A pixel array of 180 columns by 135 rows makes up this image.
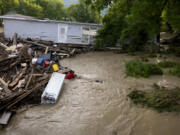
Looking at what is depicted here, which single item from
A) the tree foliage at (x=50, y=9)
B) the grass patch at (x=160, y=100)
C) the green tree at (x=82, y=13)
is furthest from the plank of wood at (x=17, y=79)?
the green tree at (x=82, y=13)

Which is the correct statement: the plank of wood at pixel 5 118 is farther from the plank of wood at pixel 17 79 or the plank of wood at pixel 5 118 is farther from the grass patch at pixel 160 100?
the grass patch at pixel 160 100

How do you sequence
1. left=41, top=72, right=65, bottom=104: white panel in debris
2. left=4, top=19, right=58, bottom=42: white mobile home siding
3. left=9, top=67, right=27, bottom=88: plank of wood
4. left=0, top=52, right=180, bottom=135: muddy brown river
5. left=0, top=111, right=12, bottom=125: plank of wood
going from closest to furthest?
left=0, top=52, right=180, bottom=135: muddy brown river
left=0, top=111, right=12, bottom=125: plank of wood
left=41, top=72, right=65, bottom=104: white panel in debris
left=9, top=67, right=27, bottom=88: plank of wood
left=4, top=19, right=58, bottom=42: white mobile home siding

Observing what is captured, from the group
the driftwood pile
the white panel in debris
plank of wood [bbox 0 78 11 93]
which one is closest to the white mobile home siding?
the driftwood pile

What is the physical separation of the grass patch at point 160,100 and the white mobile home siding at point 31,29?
12334 mm

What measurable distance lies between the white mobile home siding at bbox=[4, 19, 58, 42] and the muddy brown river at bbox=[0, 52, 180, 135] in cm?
998

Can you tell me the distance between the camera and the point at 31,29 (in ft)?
50.2

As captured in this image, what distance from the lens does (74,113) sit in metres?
5.01

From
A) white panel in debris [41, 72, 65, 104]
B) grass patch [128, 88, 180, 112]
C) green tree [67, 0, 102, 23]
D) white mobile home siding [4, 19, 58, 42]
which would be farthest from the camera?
green tree [67, 0, 102, 23]

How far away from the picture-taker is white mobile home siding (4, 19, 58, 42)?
15.1m

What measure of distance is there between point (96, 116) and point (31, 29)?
13.7m

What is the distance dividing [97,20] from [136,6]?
3465cm

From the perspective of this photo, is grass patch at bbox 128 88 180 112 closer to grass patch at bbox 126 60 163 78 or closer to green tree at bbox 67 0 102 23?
grass patch at bbox 126 60 163 78

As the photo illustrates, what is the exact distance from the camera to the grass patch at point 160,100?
4762 mm

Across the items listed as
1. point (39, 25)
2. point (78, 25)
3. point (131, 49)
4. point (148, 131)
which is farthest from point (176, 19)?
point (39, 25)
